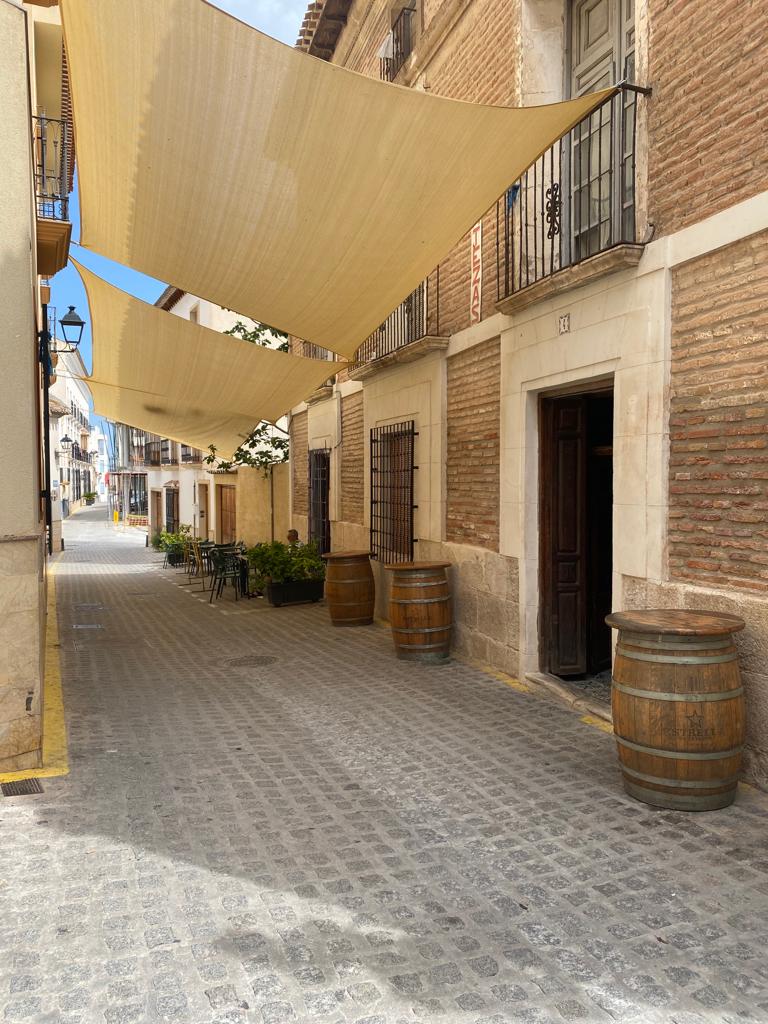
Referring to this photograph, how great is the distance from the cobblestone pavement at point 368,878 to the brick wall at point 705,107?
3197 mm

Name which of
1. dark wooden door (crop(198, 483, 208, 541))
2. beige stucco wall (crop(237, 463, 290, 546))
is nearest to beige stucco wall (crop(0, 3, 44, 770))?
beige stucco wall (crop(237, 463, 290, 546))

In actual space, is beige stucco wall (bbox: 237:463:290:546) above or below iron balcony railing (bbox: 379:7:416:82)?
below

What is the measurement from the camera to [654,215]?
15.3ft

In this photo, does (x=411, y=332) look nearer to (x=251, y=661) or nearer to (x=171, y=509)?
(x=251, y=661)

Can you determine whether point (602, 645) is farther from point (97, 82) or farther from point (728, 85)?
point (97, 82)

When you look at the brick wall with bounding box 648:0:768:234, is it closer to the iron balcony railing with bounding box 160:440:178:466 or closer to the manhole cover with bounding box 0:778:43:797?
the manhole cover with bounding box 0:778:43:797

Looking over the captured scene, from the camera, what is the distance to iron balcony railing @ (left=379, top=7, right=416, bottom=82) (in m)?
8.82

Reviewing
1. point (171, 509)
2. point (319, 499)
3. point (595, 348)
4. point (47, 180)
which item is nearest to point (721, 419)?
point (595, 348)

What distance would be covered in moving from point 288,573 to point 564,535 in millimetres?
5697

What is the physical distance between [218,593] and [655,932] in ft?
33.7

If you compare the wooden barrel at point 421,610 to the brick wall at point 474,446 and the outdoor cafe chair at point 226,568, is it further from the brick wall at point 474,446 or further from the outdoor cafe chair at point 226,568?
the outdoor cafe chair at point 226,568

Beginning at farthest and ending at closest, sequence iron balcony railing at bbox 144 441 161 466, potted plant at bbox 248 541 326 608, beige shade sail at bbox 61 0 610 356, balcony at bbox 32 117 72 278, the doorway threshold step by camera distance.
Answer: iron balcony railing at bbox 144 441 161 466 < potted plant at bbox 248 541 326 608 < balcony at bbox 32 117 72 278 < the doorway threshold step < beige shade sail at bbox 61 0 610 356

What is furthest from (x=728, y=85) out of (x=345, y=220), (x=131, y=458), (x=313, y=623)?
(x=131, y=458)

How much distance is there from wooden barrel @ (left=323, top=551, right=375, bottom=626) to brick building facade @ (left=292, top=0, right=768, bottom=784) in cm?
45
